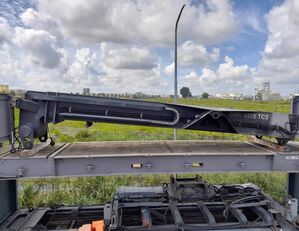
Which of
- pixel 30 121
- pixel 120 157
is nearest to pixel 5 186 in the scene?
pixel 30 121

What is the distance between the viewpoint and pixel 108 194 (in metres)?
7.90

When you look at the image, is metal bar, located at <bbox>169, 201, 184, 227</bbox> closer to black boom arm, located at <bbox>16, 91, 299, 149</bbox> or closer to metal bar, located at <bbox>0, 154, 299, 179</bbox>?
metal bar, located at <bbox>0, 154, 299, 179</bbox>

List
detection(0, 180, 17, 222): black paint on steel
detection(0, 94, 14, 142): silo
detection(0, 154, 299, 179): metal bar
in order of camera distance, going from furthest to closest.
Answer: detection(0, 180, 17, 222): black paint on steel, detection(0, 94, 14, 142): silo, detection(0, 154, 299, 179): metal bar

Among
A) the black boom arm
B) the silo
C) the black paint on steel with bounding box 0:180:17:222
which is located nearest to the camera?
the silo

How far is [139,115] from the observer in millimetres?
4430

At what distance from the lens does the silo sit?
154 inches

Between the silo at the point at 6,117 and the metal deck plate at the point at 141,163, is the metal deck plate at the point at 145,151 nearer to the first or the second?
the metal deck plate at the point at 141,163

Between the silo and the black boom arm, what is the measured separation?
0.14 meters

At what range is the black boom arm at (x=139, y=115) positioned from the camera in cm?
423

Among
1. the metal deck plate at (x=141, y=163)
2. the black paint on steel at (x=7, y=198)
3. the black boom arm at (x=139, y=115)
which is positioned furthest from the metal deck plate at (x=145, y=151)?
the black paint on steel at (x=7, y=198)

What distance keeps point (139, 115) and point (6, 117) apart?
1938mm

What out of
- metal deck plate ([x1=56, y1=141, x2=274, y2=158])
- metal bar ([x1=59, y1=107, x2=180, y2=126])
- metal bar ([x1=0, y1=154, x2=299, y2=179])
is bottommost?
metal bar ([x1=0, y1=154, x2=299, y2=179])

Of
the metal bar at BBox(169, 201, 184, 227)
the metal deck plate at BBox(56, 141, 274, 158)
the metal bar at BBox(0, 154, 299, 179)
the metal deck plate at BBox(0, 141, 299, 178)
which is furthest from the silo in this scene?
the metal bar at BBox(169, 201, 184, 227)

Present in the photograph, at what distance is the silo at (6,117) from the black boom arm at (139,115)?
0.14m
